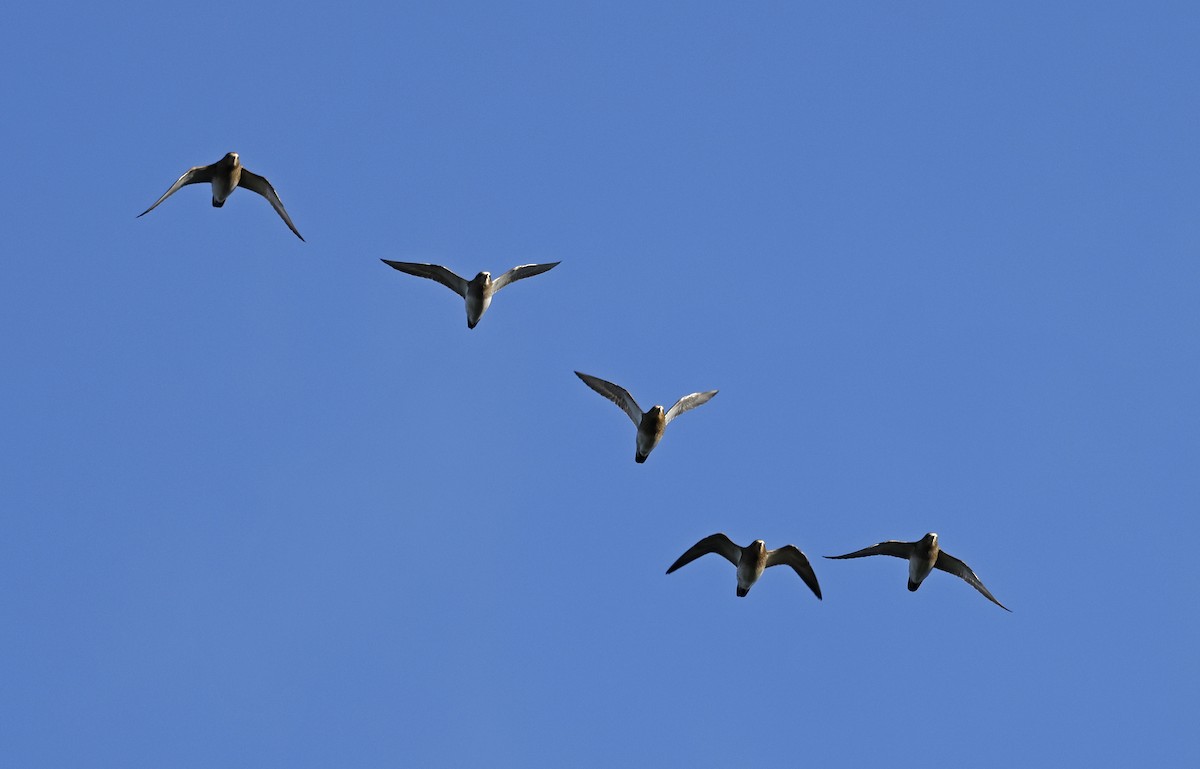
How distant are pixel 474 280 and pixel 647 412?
16.9ft

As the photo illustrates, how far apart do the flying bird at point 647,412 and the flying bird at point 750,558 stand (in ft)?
9.11

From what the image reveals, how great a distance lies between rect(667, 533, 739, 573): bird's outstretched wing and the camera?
101ft

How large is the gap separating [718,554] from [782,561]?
1.54 metres

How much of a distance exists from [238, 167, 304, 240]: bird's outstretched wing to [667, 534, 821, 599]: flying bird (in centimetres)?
1133

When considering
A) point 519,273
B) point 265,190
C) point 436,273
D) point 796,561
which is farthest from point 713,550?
point 265,190

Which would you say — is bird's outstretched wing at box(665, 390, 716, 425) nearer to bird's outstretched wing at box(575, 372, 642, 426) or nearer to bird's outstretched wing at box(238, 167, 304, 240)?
bird's outstretched wing at box(575, 372, 642, 426)

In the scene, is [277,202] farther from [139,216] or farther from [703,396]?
[703,396]

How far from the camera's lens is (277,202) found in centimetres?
3256

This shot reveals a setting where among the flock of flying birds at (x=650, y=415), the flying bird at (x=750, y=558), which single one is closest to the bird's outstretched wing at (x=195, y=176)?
the flock of flying birds at (x=650, y=415)

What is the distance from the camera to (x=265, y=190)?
106 ft

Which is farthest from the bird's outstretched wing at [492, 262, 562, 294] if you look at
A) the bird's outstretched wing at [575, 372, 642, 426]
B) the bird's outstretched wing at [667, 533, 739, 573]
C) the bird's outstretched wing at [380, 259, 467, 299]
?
the bird's outstretched wing at [667, 533, 739, 573]

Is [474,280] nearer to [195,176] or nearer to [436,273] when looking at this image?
[436,273]

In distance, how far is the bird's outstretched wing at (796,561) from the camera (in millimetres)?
30109

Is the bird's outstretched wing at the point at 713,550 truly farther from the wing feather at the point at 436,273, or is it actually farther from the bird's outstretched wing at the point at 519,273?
the wing feather at the point at 436,273
